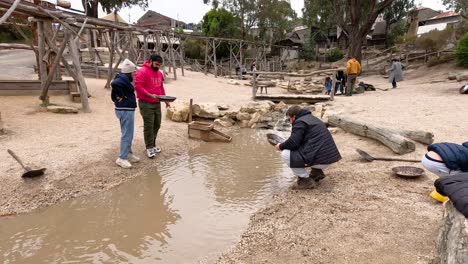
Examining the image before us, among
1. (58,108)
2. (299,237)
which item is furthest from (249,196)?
(58,108)

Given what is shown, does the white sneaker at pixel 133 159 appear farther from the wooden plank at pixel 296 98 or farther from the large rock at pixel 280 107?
the wooden plank at pixel 296 98

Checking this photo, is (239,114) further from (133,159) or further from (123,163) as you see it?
(123,163)

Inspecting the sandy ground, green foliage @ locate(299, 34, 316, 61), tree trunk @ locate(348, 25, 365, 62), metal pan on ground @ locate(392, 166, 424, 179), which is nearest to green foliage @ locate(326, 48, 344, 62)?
green foliage @ locate(299, 34, 316, 61)

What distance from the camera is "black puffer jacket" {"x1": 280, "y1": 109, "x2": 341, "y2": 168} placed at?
433 centimetres

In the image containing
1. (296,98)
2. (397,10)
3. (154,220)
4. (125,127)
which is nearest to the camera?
(154,220)

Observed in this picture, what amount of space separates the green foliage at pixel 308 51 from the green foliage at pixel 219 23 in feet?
27.0

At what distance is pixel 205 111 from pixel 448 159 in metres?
7.17

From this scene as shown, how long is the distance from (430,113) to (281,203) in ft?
20.9

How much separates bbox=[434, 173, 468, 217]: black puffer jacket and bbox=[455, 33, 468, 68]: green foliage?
17362 millimetres

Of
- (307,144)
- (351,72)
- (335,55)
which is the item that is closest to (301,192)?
(307,144)

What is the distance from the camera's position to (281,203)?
4.29m

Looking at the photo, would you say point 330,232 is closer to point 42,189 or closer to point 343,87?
point 42,189

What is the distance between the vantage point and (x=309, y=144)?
436 centimetres

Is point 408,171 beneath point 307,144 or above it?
beneath
